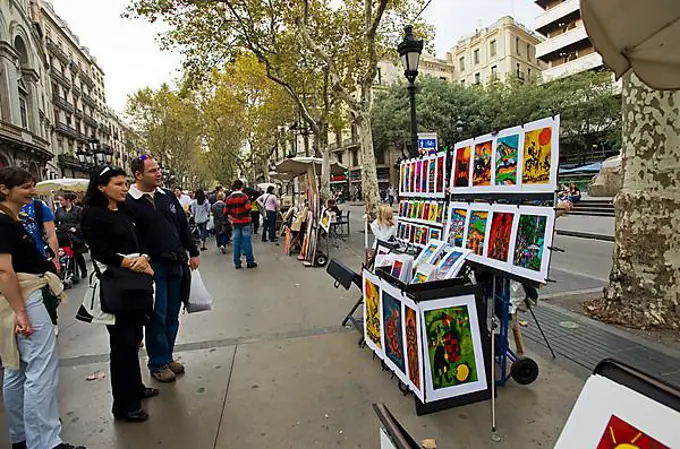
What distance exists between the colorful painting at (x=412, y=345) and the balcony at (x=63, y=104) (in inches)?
1965

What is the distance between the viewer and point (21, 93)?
27.8 m

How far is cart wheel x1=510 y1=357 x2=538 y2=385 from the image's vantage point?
122 inches

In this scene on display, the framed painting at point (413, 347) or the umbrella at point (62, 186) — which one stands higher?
the umbrella at point (62, 186)

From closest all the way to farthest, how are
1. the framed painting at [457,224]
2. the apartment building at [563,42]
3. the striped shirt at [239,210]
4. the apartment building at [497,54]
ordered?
the framed painting at [457,224] → the striped shirt at [239,210] → the apartment building at [563,42] → the apartment building at [497,54]

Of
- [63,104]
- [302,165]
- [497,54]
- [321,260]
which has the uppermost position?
[497,54]

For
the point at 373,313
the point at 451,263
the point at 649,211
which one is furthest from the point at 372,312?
the point at 649,211

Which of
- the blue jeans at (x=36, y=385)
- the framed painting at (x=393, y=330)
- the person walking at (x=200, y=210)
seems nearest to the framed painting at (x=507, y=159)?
the framed painting at (x=393, y=330)

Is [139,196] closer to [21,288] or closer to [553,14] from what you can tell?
[21,288]

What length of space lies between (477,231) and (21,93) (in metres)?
35.4

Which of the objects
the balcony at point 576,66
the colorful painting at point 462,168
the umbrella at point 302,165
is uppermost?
the balcony at point 576,66

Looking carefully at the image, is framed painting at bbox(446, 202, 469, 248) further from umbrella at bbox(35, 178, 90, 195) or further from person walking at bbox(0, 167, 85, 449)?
umbrella at bbox(35, 178, 90, 195)

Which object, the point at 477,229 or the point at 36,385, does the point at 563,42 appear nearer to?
the point at 477,229

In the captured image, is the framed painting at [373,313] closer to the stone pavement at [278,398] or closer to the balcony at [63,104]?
the stone pavement at [278,398]

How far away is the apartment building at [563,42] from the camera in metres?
37.4
